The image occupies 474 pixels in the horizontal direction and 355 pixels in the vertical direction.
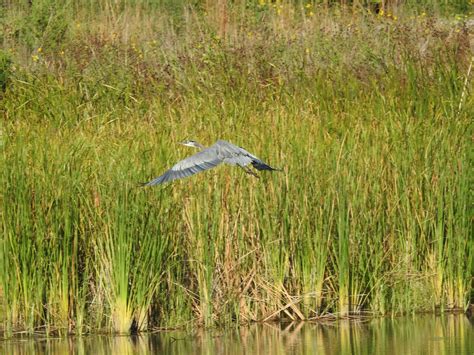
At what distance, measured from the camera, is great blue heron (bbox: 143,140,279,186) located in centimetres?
587

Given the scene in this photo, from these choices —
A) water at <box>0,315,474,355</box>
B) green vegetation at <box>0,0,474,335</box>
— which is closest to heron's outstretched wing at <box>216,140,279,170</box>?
green vegetation at <box>0,0,474,335</box>

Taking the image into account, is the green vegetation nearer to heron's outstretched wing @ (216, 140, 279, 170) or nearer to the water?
the water

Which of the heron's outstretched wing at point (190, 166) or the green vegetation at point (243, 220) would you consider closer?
the heron's outstretched wing at point (190, 166)

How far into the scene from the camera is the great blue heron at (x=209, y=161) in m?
5.87

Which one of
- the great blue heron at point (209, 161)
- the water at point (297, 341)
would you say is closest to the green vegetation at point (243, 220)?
the water at point (297, 341)

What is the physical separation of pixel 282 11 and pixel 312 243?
524 cm

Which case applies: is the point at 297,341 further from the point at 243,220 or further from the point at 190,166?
the point at 190,166

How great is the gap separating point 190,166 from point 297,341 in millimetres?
1070

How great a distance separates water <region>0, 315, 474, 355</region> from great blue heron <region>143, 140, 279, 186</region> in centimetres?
88

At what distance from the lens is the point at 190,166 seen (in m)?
5.96

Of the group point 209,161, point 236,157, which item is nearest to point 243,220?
point 236,157

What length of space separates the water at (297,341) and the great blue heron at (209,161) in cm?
88

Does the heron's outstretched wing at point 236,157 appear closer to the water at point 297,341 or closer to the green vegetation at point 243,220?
the green vegetation at point 243,220

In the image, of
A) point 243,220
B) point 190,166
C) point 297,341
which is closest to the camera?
point 190,166
